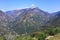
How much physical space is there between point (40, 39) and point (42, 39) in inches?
81.5

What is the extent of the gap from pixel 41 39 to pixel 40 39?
87 centimetres

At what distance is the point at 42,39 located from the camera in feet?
467

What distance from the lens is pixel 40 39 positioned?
14362 centimetres

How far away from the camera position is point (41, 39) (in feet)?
471

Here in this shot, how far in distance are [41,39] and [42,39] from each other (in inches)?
→ 54.2
